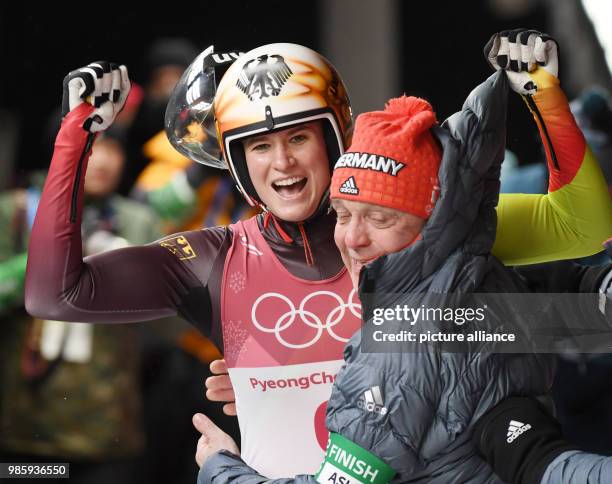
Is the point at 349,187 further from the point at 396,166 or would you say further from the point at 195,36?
the point at 195,36

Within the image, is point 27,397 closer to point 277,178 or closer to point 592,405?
point 277,178

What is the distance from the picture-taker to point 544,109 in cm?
245

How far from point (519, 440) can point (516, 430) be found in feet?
0.07

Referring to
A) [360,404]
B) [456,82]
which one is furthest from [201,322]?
[456,82]

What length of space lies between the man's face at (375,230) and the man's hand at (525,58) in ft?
1.25

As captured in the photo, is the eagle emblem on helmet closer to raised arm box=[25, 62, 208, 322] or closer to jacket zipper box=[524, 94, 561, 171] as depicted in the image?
raised arm box=[25, 62, 208, 322]

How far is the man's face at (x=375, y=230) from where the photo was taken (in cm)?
229

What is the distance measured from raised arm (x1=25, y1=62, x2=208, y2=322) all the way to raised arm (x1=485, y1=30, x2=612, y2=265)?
89 cm

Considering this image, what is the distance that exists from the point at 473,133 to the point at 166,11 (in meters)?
3.87

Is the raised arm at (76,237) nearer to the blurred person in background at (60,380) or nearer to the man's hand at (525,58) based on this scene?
the man's hand at (525,58)

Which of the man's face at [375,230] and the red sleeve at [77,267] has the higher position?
the man's face at [375,230]

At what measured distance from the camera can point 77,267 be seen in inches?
109

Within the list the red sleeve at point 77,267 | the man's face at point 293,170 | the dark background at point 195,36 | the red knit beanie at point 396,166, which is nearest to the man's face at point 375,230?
the red knit beanie at point 396,166

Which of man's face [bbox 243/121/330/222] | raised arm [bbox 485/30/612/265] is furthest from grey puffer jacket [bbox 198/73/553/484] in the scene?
man's face [bbox 243/121/330/222]
